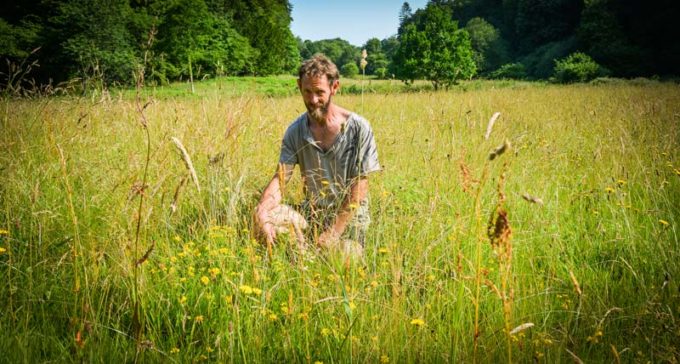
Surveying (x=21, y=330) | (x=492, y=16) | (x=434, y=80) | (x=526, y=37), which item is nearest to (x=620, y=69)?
(x=434, y=80)

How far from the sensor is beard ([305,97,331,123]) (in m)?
2.75

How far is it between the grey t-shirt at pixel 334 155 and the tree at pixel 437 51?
22511 mm

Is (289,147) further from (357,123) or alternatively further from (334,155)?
(357,123)

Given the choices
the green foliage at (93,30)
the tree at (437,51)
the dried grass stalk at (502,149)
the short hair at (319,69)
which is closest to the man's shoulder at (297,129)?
the short hair at (319,69)

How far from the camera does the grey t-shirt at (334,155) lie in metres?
2.76

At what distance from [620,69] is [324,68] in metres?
37.5

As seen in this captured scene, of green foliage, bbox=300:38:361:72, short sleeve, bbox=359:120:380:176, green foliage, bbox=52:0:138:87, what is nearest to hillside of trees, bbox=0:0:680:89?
green foliage, bbox=52:0:138:87

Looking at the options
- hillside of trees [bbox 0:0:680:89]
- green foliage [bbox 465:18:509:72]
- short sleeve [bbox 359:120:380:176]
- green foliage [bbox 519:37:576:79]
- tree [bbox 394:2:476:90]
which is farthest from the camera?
green foliage [bbox 465:18:509:72]

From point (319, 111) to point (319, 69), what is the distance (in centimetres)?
29

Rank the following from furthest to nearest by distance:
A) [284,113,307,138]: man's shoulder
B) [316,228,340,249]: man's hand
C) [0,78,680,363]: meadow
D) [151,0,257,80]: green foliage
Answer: [151,0,257,80]: green foliage → [284,113,307,138]: man's shoulder → [316,228,340,249]: man's hand → [0,78,680,363]: meadow

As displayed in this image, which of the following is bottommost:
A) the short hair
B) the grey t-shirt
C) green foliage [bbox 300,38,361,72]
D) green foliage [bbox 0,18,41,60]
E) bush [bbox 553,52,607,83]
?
the grey t-shirt

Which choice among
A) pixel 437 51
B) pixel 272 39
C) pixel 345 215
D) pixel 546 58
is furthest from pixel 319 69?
pixel 546 58

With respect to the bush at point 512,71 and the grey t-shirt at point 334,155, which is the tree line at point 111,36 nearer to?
the grey t-shirt at point 334,155

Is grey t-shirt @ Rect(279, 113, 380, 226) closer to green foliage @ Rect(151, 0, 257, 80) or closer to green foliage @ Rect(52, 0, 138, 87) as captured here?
green foliage @ Rect(151, 0, 257, 80)
